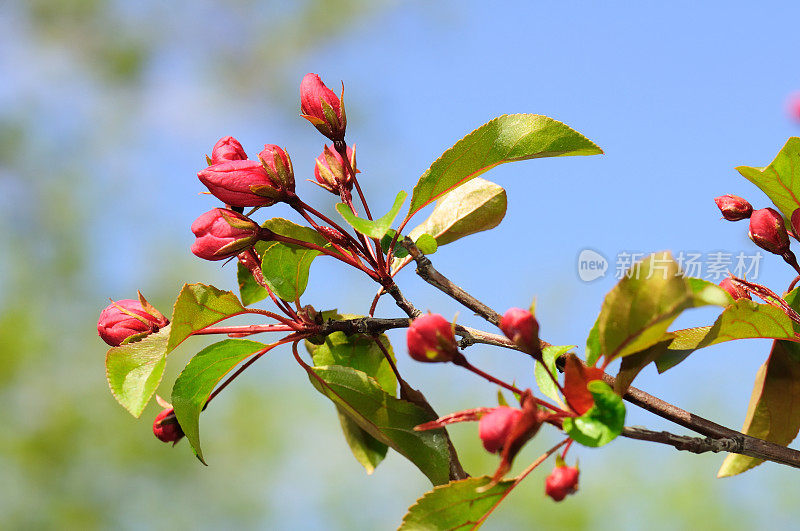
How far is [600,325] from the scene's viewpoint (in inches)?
35.8

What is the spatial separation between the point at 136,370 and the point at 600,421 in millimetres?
674

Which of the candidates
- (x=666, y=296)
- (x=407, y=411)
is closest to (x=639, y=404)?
(x=666, y=296)

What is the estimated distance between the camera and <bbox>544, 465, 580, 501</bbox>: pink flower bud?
85 cm

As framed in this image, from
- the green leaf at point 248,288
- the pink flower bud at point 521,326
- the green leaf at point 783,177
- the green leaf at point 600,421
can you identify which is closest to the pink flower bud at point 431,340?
the pink flower bud at point 521,326

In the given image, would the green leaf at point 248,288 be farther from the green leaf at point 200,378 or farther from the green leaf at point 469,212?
the green leaf at point 469,212

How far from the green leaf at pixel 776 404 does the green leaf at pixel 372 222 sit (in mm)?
717

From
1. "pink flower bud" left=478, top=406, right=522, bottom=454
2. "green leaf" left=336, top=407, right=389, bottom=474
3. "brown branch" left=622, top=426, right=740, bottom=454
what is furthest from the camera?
"green leaf" left=336, top=407, right=389, bottom=474

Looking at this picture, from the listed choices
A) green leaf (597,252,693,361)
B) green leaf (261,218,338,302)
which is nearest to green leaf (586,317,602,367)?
green leaf (597,252,693,361)

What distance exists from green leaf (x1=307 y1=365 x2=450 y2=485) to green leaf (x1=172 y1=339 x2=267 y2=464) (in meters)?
0.13

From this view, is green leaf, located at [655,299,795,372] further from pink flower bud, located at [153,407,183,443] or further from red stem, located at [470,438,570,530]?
pink flower bud, located at [153,407,183,443]

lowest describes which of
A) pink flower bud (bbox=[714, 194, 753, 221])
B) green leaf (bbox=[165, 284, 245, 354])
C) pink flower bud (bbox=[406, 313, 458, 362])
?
pink flower bud (bbox=[406, 313, 458, 362])

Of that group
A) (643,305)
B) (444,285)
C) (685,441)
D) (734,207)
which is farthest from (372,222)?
(734,207)

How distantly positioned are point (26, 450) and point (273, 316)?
23.4 feet

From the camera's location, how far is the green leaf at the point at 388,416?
3.78 feet
